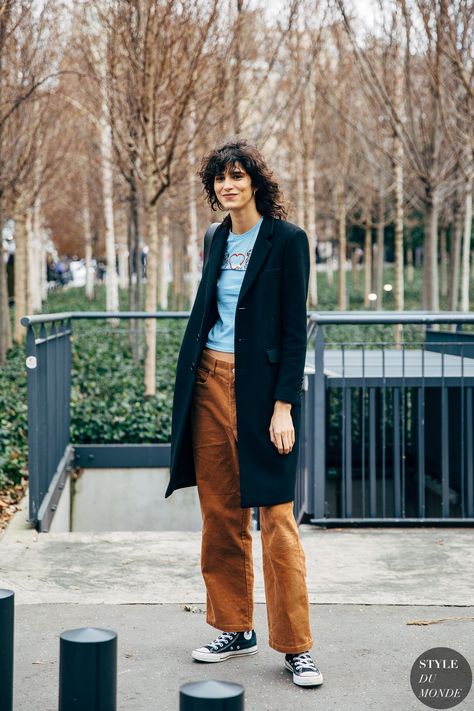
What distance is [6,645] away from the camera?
9.20 feet

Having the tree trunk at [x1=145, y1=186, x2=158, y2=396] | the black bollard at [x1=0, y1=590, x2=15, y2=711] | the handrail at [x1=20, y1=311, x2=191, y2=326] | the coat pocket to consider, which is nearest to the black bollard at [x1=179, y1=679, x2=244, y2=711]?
the black bollard at [x1=0, y1=590, x2=15, y2=711]

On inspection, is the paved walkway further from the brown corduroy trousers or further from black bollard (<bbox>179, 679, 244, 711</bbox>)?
black bollard (<bbox>179, 679, 244, 711</bbox>)

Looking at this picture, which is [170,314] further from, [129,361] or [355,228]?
[355,228]

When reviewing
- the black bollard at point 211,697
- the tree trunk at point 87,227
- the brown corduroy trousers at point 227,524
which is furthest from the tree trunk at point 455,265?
the black bollard at point 211,697

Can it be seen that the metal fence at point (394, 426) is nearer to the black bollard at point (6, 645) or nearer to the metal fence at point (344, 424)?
the metal fence at point (344, 424)

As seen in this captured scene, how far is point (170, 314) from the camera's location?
940cm

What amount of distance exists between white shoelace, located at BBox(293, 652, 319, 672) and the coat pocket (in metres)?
1.10

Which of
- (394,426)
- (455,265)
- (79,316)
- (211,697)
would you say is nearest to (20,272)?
(455,265)

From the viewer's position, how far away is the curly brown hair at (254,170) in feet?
12.5

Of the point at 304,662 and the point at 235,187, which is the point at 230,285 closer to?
the point at 235,187

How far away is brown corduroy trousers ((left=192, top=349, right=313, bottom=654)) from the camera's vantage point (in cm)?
373

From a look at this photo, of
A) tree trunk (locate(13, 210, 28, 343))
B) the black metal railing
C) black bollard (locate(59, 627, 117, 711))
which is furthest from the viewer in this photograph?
tree trunk (locate(13, 210, 28, 343))

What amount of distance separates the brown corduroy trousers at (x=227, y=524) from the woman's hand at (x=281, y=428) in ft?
0.19

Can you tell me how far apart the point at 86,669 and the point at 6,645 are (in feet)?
1.24
